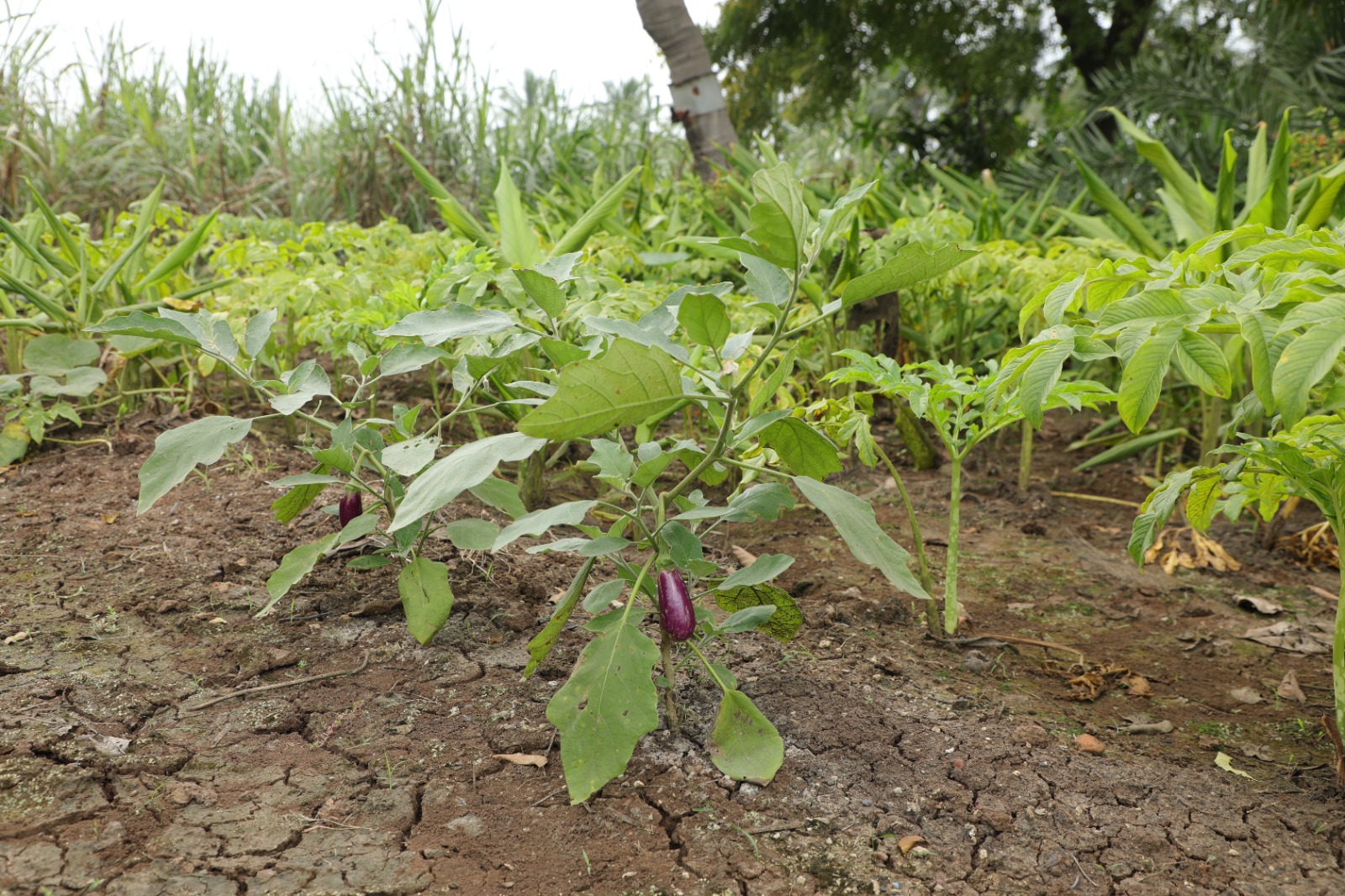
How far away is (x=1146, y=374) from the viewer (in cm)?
122

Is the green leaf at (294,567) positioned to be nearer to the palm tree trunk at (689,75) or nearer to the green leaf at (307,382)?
the green leaf at (307,382)

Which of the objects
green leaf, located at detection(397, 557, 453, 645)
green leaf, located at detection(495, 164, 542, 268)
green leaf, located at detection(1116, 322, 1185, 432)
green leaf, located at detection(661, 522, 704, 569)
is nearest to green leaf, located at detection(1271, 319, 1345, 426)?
green leaf, located at detection(1116, 322, 1185, 432)

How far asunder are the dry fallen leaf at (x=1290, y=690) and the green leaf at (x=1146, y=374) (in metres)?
0.91

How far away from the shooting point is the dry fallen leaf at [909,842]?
129 centimetres

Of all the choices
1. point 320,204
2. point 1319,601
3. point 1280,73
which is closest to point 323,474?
point 1319,601

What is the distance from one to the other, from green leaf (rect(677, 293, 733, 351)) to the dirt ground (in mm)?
642

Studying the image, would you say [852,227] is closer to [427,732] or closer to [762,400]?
[762,400]

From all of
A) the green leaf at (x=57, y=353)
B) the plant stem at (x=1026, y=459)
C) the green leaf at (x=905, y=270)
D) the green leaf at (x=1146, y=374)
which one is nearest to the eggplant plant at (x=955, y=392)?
the green leaf at (x=1146, y=374)

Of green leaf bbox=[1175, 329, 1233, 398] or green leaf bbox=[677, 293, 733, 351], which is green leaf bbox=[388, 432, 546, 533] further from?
green leaf bbox=[1175, 329, 1233, 398]

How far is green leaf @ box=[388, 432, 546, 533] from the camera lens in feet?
3.43

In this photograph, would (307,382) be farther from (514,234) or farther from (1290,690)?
(1290,690)

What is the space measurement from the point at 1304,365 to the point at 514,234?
6.05 feet

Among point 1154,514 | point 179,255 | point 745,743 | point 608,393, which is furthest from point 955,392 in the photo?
point 179,255

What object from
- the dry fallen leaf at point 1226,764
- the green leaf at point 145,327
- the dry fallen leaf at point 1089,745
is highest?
the green leaf at point 145,327
